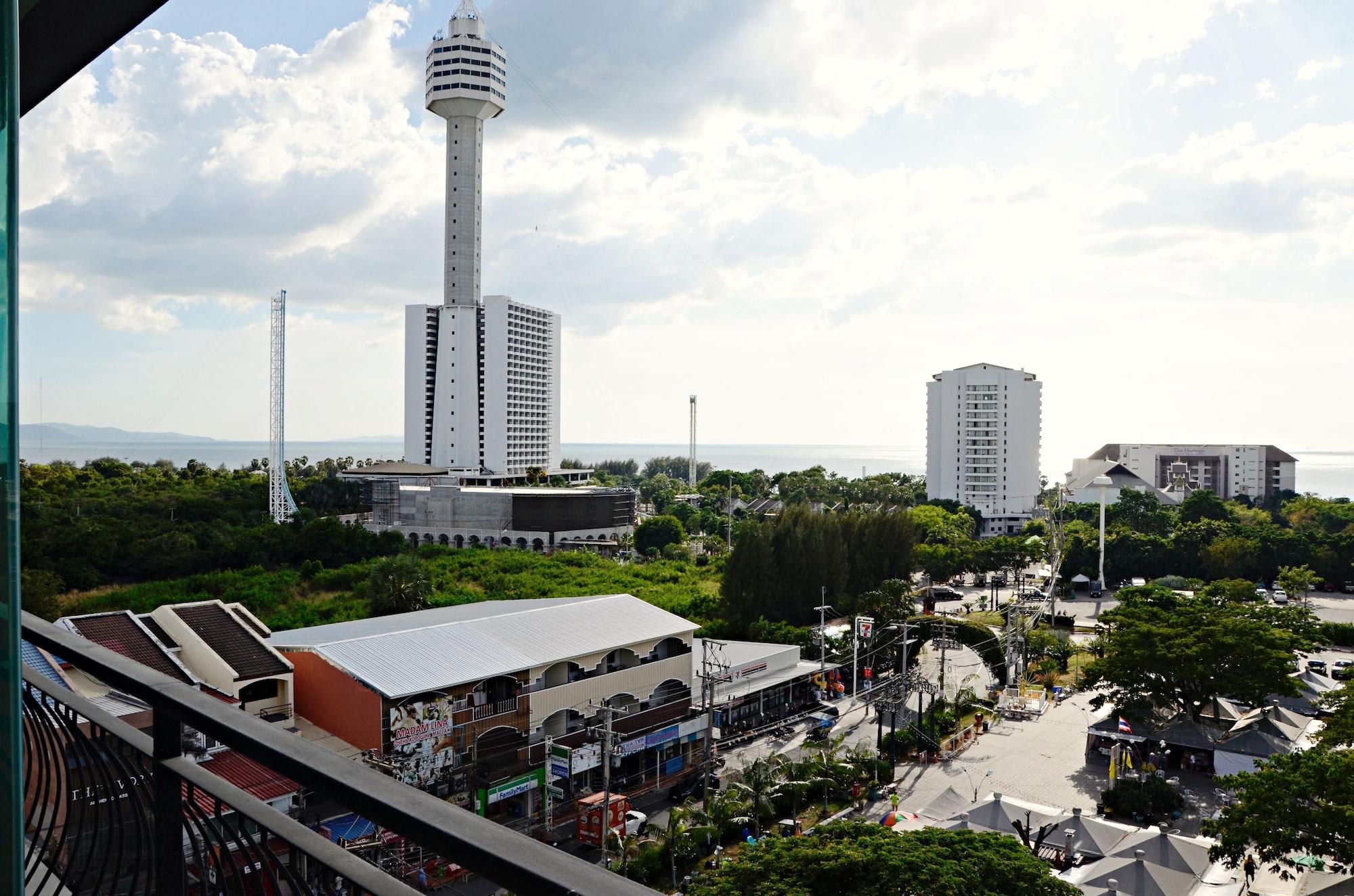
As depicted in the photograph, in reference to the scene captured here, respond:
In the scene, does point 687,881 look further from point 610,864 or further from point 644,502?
point 644,502

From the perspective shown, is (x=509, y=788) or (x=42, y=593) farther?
(x=42, y=593)

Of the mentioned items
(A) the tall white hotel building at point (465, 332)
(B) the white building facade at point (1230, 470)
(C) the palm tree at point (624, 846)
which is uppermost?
(A) the tall white hotel building at point (465, 332)

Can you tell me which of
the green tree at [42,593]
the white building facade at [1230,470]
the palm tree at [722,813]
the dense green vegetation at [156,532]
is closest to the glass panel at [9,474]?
the palm tree at [722,813]

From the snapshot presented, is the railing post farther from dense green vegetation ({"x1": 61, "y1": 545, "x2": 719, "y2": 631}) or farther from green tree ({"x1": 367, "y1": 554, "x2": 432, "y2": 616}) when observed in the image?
dense green vegetation ({"x1": 61, "y1": 545, "x2": 719, "y2": 631})

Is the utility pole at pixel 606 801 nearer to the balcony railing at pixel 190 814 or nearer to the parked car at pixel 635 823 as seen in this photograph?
the parked car at pixel 635 823

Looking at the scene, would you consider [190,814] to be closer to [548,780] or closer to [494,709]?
[548,780]

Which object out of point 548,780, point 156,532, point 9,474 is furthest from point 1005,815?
point 156,532
